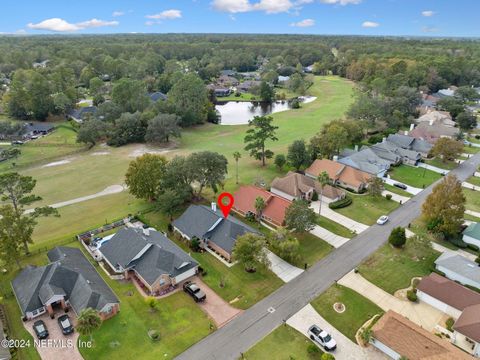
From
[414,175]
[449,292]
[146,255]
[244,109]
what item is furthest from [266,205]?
[244,109]

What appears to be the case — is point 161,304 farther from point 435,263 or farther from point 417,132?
point 417,132

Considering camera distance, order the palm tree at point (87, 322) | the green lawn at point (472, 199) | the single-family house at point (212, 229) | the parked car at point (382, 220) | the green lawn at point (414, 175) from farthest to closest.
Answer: the green lawn at point (414, 175) → the green lawn at point (472, 199) → the parked car at point (382, 220) → the single-family house at point (212, 229) → the palm tree at point (87, 322)

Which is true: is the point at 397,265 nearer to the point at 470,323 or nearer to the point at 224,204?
the point at 470,323

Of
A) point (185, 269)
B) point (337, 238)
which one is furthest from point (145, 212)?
point (337, 238)

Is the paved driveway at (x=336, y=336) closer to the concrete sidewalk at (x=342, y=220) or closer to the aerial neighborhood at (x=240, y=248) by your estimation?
the aerial neighborhood at (x=240, y=248)

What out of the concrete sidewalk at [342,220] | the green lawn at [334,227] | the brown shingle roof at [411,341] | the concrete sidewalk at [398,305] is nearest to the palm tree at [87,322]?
the brown shingle roof at [411,341]

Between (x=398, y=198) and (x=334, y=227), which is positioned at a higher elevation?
(x=398, y=198)
